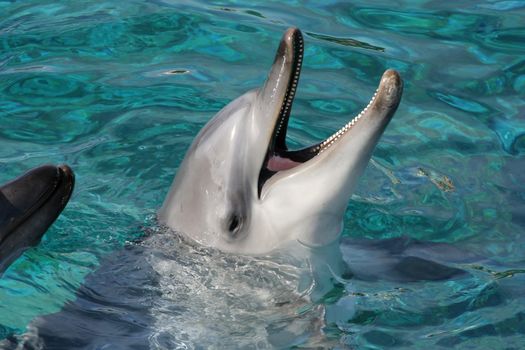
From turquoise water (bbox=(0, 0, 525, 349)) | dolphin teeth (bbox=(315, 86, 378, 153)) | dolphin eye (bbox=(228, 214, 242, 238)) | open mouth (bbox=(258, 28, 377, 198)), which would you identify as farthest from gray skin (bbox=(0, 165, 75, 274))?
dolphin teeth (bbox=(315, 86, 378, 153))

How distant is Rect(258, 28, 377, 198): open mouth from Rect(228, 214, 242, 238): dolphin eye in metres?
0.25

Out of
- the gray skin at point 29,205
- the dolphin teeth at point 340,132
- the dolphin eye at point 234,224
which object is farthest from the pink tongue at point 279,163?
the gray skin at point 29,205

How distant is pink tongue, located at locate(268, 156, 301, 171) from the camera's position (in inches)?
266

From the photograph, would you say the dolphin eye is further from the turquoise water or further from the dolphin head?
the turquoise water

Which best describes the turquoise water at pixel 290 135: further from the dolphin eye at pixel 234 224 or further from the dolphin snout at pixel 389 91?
the dolphin snout at pixel 389 91

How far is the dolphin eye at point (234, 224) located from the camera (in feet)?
22.5

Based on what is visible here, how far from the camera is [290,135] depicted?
9672mm

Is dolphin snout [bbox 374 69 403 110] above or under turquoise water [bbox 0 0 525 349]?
above

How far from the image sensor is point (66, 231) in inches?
318

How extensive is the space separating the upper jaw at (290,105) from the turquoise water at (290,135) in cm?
97

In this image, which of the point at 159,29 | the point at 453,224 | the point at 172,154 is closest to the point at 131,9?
the point at 159,29

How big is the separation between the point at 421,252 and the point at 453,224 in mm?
673

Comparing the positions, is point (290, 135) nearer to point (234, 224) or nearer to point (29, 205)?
point (234, 224)

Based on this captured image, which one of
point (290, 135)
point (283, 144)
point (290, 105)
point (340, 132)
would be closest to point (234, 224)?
point (283, 144)
